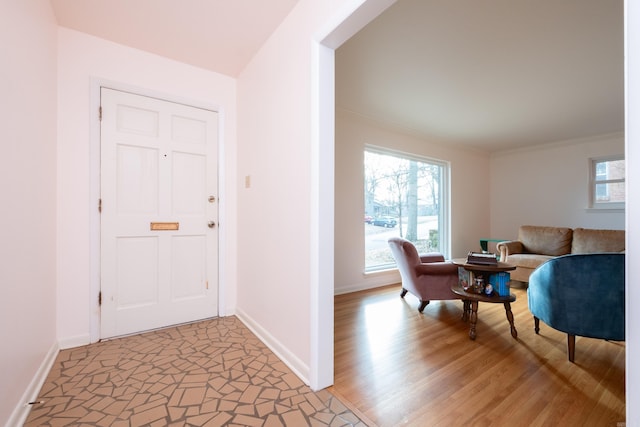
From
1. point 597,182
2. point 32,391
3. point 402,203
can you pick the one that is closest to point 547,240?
point 597,182

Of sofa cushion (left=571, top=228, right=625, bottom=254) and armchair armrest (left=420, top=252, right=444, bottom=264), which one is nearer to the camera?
armchair armrest (left=420, top=252, right=444, bottom=264)

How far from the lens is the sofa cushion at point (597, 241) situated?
12.5 feet

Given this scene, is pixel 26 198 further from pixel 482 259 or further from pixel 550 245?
pixel 550 245

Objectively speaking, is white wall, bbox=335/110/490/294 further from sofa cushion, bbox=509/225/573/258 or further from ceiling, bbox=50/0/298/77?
ceiling, bbox=50/0/298/77

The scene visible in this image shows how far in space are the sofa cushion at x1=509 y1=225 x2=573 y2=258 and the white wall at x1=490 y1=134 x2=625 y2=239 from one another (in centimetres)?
84

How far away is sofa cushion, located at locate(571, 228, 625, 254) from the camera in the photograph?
12.5ft

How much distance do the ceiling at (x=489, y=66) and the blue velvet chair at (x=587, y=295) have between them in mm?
1776

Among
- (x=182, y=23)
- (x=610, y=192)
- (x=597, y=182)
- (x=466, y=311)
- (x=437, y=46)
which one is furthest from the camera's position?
(x=597, y=182)

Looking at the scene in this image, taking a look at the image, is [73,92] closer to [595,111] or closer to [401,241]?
[401,241]

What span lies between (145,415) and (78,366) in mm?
861

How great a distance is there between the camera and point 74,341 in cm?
210

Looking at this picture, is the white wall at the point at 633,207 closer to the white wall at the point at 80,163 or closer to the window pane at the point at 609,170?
the white wall at the point at 80,163

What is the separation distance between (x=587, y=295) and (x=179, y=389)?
2724mm

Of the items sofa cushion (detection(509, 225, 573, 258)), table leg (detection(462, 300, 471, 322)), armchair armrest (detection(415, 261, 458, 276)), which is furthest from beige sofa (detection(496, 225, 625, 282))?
armchair armrest (detection(415, 261, 458, 276))
